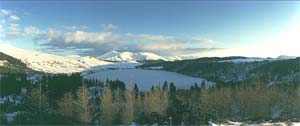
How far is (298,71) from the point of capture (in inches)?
6383

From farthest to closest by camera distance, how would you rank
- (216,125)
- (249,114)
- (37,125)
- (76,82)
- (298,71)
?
(298,71) → (76,82) → (249,114) → (216,125) → (37,125)

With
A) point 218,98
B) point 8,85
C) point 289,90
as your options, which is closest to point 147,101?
point 218,98

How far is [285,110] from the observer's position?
6988cm

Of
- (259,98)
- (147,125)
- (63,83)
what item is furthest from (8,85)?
(147,125)

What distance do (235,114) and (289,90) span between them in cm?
1539

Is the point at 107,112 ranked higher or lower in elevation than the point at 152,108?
lower

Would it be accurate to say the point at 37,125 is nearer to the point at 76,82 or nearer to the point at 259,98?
the point at 259,98

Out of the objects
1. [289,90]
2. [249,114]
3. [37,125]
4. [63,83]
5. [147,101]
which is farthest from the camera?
[63,83]

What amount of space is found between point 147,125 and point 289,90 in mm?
45933

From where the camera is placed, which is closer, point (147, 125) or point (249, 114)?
point (147, 125)

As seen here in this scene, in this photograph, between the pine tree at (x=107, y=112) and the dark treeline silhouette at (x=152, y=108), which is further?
the pine tree at (x=107, y=112)

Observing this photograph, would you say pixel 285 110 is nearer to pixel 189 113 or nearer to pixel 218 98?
pixel 218 98

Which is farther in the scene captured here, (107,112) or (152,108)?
(152,108)

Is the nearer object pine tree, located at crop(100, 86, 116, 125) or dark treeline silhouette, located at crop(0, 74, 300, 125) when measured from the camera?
dark treeline silhouette, located at crop(0, 74, 300, 125)
